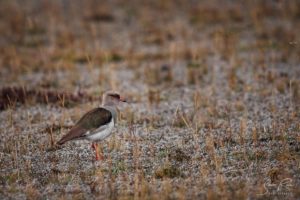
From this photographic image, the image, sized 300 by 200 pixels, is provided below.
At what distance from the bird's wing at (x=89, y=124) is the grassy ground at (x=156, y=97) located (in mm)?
505

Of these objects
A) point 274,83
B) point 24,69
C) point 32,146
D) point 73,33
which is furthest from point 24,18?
point 32,146

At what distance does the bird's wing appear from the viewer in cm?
953

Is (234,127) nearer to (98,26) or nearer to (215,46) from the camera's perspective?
(215,46)

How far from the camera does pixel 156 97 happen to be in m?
14.3

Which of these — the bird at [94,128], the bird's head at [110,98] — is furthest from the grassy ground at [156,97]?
the bird's head at [110,98]

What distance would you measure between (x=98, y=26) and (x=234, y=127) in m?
11.9

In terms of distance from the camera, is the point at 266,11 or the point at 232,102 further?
the point at 266,11

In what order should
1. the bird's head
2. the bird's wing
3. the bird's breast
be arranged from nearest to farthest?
the bird's wing, the bird's breast, the bird's head

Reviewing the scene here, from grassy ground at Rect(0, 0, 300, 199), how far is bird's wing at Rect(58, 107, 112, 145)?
50 centimetres

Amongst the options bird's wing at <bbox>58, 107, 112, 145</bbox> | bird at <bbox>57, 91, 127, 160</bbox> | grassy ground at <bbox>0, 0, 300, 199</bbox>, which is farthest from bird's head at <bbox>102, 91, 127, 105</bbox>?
grassy ground at <bbox>0, 0, 300, 199</bbox>

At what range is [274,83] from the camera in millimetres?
14969

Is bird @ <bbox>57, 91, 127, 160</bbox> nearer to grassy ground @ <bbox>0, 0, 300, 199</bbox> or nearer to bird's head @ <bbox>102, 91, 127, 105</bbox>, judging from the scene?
bird's head @ <bbox>102, 91, 127, 105</bbox>

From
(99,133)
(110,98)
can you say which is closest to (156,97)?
(110,98)

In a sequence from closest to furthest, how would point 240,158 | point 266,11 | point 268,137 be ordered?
point 240,158 < point 268,137 < point 266,11
